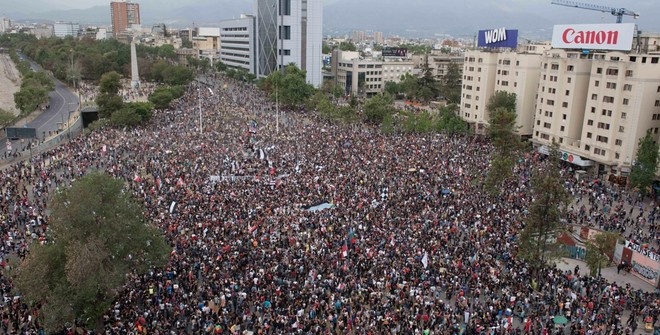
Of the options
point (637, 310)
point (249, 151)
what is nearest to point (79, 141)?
point (249, 151)

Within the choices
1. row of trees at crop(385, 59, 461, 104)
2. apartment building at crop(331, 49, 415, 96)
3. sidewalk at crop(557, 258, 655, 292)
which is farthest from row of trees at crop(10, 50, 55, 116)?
sidewalk at crop(557, 258, 655, 292)

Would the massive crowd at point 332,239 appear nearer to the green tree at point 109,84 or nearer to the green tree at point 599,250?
the green tree at point 599,250

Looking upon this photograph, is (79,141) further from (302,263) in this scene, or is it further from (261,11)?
(261,11)

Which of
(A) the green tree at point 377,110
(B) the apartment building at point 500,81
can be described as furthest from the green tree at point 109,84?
(B) the apartment building at point 500,81

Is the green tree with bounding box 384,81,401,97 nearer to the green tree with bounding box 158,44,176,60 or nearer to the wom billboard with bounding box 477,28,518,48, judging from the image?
the wom billboard with bounding box 477,28,518,48

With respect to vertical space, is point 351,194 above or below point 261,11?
below
